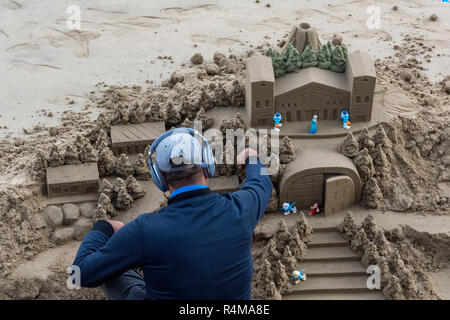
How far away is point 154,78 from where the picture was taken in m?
15.2

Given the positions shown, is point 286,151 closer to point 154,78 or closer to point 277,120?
point 277,120

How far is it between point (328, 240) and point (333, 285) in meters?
0.84

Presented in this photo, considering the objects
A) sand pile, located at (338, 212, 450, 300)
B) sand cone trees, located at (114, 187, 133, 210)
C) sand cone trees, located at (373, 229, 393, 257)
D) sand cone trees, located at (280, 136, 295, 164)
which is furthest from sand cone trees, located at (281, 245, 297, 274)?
sand cone trees, located at (114, 187, 133, 210)

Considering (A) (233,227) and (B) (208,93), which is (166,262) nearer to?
(A) (233,227)

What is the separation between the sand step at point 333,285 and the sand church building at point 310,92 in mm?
3055

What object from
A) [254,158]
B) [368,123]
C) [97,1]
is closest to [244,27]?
[97,1]

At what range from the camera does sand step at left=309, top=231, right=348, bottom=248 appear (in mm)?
10117

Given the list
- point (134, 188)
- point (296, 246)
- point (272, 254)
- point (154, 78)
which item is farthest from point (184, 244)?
point (154, 78)

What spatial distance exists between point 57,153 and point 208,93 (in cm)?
305

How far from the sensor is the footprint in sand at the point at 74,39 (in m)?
16.5

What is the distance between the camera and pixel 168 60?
52.3 ft

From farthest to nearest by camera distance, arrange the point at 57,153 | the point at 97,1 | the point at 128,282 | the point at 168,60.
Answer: the point at 97,1
the point at 168,60
the point at 57,153
the point at 128,282

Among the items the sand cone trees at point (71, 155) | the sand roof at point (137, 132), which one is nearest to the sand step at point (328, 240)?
the sand roof at point (137, 132)

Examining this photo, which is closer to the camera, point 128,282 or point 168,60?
point 128,282
